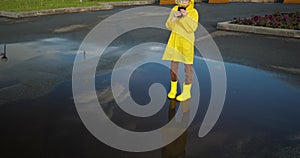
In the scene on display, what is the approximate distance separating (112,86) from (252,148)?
250cm

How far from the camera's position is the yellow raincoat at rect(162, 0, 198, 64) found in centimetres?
400

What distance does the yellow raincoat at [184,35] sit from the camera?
400cm

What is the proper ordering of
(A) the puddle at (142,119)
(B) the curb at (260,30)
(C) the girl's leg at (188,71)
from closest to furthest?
(A) the puddle at (142,119) < (C) the girl's leg at (188,71) < (B) the curb at (260,30)

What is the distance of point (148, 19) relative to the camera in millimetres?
11961

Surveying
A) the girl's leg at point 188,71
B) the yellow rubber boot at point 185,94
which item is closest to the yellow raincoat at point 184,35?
the girl's leg at point 188,71

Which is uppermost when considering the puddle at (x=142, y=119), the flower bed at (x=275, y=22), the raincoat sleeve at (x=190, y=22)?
the raincoat sleeve at (x=190, y=22)

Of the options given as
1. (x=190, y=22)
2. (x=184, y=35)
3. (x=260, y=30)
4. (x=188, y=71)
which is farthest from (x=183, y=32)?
(x=260, y=30)

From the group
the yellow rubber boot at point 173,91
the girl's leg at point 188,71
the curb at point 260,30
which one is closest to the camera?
the girl's leg at point 188,71

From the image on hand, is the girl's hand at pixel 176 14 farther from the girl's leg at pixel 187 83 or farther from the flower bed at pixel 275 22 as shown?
the flower bed at pixel 275 22

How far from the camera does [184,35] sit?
13.3ft

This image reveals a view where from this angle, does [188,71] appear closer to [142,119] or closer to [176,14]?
[176,14]

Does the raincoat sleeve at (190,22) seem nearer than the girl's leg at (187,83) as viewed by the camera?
Yes

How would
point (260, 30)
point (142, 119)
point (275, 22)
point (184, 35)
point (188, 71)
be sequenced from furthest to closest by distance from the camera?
point (275, 22) < point (260, 30) < point (188, 71) < point (184, 35) < point (142, 119)

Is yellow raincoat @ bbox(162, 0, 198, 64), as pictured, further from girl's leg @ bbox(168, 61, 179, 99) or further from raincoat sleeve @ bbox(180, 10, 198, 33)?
girl's leg @ bbox(168, 61, 179, 99)
